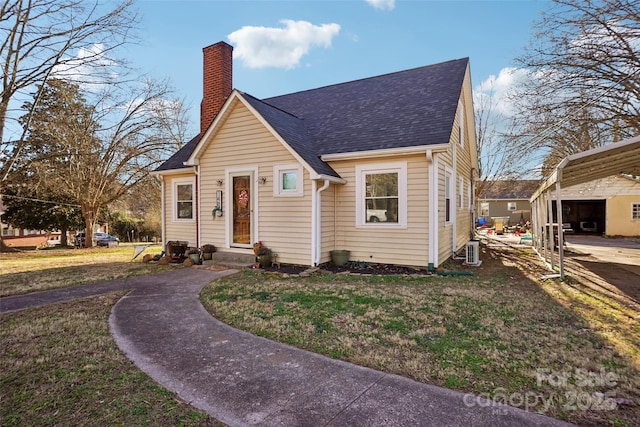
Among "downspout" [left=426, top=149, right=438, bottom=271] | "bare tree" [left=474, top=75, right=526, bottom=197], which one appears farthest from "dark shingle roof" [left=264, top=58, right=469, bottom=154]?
"bare tree" [left=474, top=75, right=526, bottom=197]

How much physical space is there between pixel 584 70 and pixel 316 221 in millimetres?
10265

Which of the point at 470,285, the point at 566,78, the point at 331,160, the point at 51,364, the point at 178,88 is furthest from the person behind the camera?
the point at 178,88

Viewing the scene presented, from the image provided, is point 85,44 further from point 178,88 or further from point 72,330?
point 72,330

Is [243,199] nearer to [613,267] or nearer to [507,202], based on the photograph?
[613,267]

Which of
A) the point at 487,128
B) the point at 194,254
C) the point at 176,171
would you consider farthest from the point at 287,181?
the point at 487,128

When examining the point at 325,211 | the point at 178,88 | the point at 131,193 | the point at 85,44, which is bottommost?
the point at 325,211

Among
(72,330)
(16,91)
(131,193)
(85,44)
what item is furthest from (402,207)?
(131,193)

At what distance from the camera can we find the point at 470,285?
6934 mm

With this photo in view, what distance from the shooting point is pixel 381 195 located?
8.84 meters

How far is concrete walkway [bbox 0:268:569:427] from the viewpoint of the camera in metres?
2.44

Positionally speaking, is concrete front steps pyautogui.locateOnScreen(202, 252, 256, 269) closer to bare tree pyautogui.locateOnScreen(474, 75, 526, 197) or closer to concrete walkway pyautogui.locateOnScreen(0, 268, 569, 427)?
concrete walkway pyautogui.locateOnScreen(0, 268, 569, 427)

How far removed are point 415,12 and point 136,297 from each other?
11046 millimetres

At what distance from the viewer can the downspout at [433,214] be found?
319 inches

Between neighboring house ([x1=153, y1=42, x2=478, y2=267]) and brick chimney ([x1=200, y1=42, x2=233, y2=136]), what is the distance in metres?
0.04
